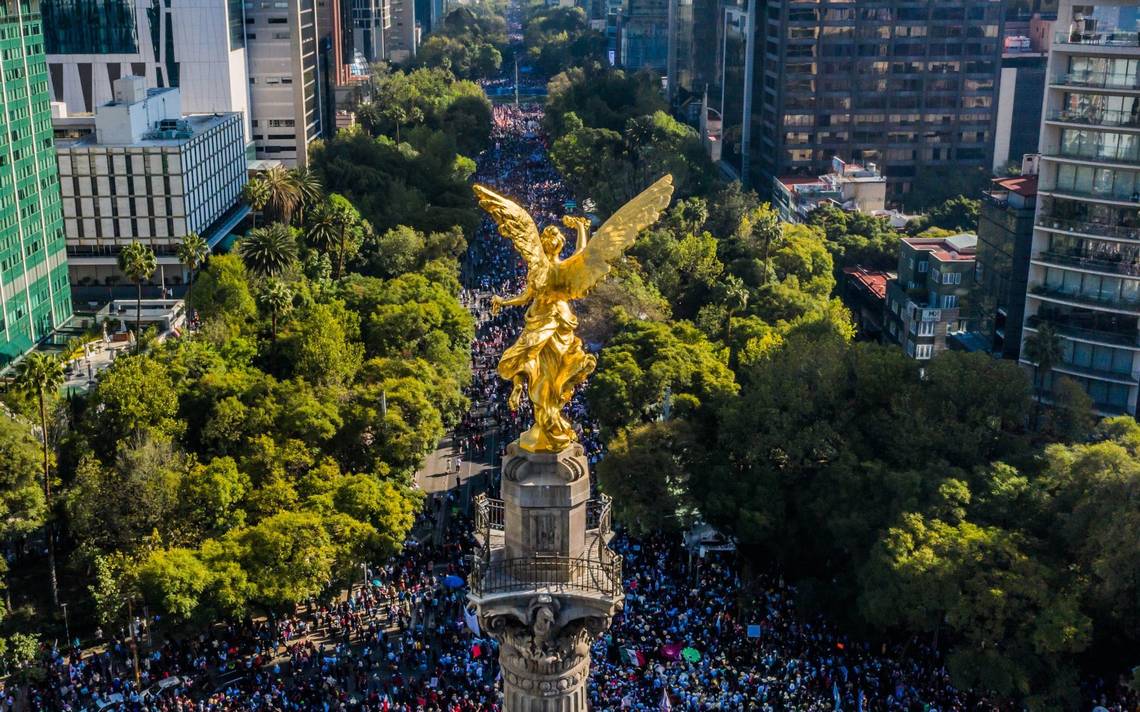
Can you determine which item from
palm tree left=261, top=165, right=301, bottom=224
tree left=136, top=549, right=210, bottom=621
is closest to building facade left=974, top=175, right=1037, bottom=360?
tree left=136, top=549, right=210, bottom=621

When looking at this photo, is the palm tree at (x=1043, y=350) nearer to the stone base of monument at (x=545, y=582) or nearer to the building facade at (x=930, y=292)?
the building facade at (x=930, y=292)

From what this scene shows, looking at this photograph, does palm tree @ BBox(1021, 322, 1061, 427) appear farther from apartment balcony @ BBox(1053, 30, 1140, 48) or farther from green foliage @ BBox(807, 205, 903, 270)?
green foliage @ BBox(807, 205, 903, 270)

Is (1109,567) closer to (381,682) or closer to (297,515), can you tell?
(381,682)

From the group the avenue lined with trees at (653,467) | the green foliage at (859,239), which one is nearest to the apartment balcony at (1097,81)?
the avenue lined with trees at (653,467)

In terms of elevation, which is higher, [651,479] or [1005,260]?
[1005,260]

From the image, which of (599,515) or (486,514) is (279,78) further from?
(599,515)

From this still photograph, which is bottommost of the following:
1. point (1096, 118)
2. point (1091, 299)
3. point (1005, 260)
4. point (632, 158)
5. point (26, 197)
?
point (632, 158)

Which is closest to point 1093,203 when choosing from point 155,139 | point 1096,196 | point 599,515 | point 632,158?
point 1096,196
